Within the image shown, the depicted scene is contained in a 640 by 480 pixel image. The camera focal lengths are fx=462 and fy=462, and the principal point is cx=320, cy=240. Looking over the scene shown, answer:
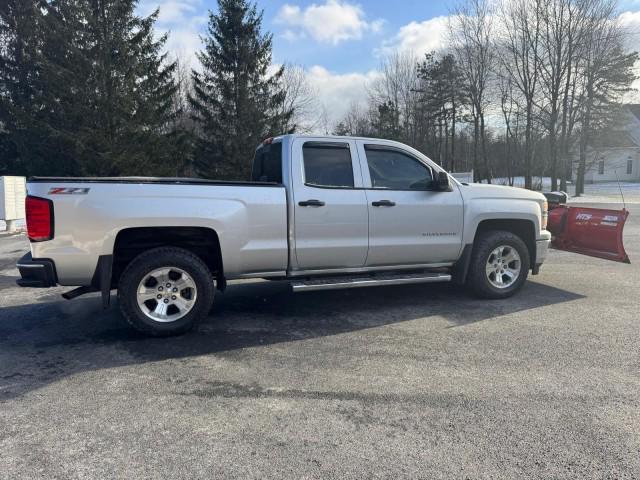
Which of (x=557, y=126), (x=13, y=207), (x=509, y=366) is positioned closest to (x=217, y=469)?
(x=509, y=366)

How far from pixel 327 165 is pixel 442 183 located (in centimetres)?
143

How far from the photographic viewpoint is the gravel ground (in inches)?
104

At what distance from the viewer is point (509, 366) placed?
3947 mm

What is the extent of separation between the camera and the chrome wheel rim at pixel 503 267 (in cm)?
605

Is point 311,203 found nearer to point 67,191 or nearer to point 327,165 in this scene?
point 327,165

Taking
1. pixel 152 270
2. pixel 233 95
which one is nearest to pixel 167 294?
pixel 152 270

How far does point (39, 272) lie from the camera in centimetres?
427

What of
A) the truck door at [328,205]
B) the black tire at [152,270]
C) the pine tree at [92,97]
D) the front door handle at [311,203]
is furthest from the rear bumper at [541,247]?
the pine tree at [92,97]

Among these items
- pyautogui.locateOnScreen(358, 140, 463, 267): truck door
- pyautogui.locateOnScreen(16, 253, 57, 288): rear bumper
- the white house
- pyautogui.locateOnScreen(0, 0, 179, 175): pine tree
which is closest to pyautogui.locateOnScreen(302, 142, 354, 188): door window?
pyautogui.locateOnScreen(358, 140, 463, 267): truck door

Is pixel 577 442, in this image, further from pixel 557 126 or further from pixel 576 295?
pixel 557 126

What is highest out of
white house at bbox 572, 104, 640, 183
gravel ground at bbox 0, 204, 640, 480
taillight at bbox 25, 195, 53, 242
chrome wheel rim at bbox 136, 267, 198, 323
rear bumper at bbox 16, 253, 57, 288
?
white house at bbox 572, 104, 640, 183

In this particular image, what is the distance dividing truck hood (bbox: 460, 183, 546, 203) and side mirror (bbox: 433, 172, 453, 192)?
307mm

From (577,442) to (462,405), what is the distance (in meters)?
0.73

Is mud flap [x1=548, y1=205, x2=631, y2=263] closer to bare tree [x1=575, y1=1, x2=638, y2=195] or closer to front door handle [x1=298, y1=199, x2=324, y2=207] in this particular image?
front door handle [x1=298, y1=199, x2=324, y2=207]
